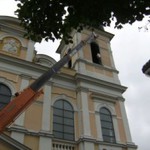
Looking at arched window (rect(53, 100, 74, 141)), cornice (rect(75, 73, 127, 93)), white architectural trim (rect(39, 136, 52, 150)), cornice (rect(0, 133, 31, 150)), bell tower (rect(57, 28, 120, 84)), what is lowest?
cornice (rect(0, 133, 31, 150))

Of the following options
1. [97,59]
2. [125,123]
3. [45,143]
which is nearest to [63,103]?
[45,143]

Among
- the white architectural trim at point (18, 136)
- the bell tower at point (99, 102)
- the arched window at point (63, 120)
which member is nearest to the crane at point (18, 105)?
the white architectural trim at point (18, 136)

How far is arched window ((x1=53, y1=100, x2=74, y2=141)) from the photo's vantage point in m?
13.1

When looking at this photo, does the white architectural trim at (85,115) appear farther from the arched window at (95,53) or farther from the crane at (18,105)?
the crane at (18,105)

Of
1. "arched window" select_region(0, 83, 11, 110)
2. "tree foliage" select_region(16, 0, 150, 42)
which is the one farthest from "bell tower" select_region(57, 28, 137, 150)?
"tree foliage" select_region(16, 0, 150, 42)

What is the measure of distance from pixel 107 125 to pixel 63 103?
110 inches

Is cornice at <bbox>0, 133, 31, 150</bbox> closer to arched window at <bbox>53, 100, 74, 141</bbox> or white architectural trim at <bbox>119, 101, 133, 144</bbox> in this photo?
arched window at <bbox>53, 100, 74, 141</bbox>

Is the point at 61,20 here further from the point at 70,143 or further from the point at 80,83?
the point at 80,83

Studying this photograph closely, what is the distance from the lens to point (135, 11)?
6.05m

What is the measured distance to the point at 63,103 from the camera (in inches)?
568

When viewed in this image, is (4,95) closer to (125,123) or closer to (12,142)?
(12,142)

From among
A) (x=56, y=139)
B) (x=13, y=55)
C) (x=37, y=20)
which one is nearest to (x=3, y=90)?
(x=13, y=55)

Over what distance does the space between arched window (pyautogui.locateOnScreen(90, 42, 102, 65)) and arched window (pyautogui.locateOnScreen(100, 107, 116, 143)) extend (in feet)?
13.6

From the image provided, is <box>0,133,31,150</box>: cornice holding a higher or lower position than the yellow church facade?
lower
